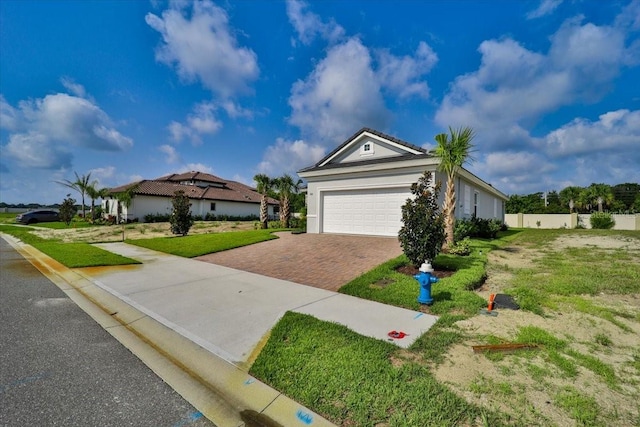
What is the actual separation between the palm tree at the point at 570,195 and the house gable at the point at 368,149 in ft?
136

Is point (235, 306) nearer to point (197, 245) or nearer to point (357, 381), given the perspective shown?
point (357, 381)

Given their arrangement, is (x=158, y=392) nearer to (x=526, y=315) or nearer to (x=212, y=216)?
(x=526, y=315)

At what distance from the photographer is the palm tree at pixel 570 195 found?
141ft

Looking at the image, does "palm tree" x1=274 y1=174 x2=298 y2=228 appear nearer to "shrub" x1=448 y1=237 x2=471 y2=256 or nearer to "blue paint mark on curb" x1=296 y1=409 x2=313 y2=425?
"shrub" x1=448 y1=237 x2=471 y2=256

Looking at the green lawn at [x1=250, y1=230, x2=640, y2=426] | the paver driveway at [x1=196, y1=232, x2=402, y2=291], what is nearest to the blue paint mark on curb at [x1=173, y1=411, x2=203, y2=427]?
the green lawn at [x1=250, y1=230, x2=640, y2=426]

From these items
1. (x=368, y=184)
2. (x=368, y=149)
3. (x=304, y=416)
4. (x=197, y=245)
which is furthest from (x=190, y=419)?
(x=368, y=149)

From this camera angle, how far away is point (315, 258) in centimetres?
1002

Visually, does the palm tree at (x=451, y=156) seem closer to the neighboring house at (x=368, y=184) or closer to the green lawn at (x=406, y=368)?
the neighboring house at (x=368, y=184)

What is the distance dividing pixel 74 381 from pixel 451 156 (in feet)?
38.8

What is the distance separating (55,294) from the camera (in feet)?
20.9

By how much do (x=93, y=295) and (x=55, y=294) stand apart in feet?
2.98

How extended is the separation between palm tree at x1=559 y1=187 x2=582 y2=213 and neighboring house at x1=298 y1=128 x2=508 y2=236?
37.7 m

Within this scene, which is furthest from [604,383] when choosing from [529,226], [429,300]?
[529,226]

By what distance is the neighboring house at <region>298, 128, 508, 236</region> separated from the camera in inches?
532
